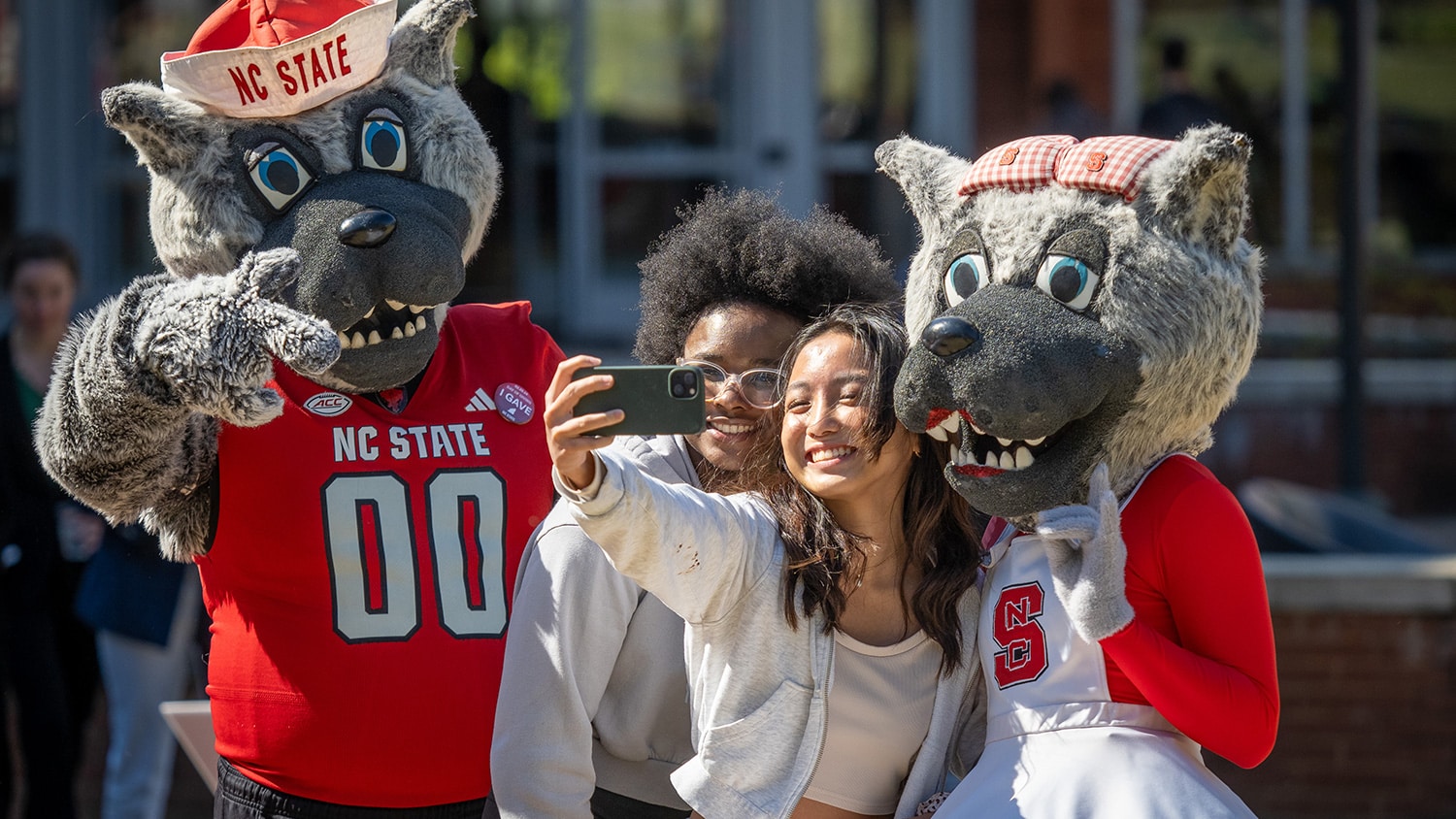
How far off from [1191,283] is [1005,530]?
1.72ft

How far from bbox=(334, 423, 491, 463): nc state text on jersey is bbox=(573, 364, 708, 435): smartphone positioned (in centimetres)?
70

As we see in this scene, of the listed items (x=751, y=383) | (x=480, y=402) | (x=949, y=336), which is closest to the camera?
(x=949, y=336)

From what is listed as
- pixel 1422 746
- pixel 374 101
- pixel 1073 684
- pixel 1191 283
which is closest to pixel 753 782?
pixel 1073 684

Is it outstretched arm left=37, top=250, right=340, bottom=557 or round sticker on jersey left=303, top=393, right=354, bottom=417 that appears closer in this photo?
outstretched arm left=37, top=250, right=340, bottom=557

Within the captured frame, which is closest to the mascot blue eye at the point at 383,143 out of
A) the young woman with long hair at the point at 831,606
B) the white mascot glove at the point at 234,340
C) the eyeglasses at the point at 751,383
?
the white mascot glove at the point at 234,340

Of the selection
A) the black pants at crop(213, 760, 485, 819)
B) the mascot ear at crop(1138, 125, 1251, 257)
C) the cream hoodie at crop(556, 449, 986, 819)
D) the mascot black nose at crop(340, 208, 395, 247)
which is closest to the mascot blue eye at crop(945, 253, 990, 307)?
the mascot ear at crop(1138, 125, 1251, 257)

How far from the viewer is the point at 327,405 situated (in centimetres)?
280

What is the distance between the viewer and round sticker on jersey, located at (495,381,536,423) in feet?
9.52

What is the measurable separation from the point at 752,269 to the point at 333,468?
0.85 m

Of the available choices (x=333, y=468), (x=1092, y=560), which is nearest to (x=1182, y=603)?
(x=1092, y=560)

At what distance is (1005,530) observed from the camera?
8.63 feet

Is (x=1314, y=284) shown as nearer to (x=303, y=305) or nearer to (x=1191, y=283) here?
(x=1191, y=283)

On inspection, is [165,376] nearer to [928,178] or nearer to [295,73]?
[295,73]

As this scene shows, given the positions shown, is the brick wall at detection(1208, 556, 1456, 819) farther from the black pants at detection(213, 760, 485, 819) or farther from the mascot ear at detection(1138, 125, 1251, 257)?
the black pants at detection(213, 760, 485, 819)
